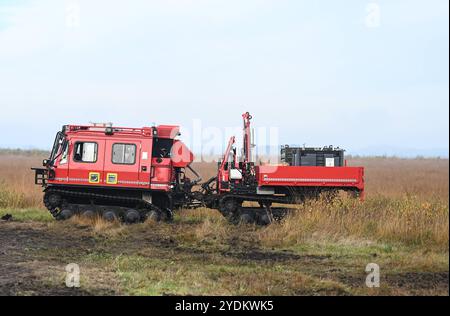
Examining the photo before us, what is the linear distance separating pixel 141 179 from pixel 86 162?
5.37ft

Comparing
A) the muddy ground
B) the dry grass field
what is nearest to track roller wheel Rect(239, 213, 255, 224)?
the dry grass field

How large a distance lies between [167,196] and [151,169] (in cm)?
94

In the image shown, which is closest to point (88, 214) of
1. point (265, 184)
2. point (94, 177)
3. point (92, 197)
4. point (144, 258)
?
point (92, 197)

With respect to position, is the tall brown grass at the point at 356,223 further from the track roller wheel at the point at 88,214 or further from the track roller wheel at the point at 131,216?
the track roller wheel at the point at 88,214

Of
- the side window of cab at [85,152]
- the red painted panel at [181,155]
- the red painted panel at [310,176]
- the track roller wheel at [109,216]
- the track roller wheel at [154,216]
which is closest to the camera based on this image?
the red painted panel at [310,176]

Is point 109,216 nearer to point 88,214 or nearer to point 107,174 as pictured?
point 88,214

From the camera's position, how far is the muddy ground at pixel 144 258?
28.4 ft

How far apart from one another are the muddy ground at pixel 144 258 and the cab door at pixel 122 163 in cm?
153

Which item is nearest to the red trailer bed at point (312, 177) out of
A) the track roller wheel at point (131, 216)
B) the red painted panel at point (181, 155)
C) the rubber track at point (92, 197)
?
the red painted panel at point (181, 155)

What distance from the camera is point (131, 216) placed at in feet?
54.1

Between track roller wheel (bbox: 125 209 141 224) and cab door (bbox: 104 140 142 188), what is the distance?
0.74m

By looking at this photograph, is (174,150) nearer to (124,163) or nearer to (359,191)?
(124,163)
